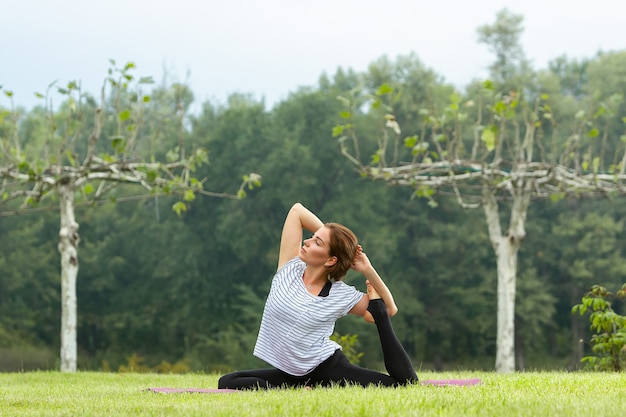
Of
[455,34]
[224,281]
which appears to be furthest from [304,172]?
[455,34]

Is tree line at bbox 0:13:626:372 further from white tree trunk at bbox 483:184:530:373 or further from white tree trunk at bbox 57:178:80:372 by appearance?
white tree trunk at bbox 57:178:80:372

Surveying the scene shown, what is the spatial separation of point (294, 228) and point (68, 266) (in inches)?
321

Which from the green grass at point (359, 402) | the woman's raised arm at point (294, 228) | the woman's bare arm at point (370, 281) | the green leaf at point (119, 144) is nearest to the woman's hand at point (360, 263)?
the woman's bare arm at point (370, 281)

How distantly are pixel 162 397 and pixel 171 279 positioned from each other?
1188 inches

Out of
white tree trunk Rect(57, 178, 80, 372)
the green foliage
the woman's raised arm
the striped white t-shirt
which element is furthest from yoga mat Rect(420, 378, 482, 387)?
white tree trunk Rect(57, 178, 80, 372)

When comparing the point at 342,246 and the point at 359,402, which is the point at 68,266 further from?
the point at 359,402

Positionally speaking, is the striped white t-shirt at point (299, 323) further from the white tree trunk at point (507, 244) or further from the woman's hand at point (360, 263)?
the white tree trunk at point (507, 244)

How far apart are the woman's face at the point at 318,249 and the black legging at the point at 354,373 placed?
445 mm

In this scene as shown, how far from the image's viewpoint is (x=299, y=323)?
19.5 feet

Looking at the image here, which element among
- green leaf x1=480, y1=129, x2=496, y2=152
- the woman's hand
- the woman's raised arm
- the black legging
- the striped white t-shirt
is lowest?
the black legging

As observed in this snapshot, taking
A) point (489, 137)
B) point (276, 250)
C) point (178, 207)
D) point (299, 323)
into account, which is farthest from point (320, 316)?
point (276, 250)

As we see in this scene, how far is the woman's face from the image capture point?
588 centimetres

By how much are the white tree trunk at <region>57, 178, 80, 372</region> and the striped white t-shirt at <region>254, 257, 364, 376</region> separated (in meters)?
8.11

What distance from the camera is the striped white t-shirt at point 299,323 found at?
5.95 meters
